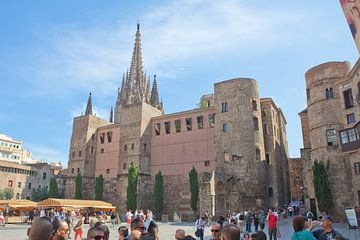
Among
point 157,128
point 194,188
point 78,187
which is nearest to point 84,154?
point 78,187

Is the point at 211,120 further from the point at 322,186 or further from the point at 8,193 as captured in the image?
the point at 8,193

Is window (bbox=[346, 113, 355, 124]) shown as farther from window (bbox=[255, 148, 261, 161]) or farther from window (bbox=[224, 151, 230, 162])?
window (bbox=[224, 151, 230, 162])

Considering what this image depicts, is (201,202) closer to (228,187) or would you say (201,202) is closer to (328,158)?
(228,187)

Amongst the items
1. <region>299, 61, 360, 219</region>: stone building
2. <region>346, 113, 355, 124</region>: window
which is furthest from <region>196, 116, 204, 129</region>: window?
<region>346, 113, 355, 124</region>: window

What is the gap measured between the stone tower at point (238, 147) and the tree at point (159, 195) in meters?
7.41

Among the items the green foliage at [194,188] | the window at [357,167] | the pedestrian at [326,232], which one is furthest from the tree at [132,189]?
the pedestrian at [326,232]

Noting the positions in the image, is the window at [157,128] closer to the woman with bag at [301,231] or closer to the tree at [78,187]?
the tree at [78,187]

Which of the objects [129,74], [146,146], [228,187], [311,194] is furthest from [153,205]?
[129,74]

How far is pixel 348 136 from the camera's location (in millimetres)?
25062

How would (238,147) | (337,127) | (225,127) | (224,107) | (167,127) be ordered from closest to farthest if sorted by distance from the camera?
(337,127) < (238,147) < (225,127) < (224,107) < (167,127)

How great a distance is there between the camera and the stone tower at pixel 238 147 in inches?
1268

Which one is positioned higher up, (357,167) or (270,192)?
(357,167)

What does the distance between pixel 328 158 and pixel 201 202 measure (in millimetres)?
12422

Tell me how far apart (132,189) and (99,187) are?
6.81m
